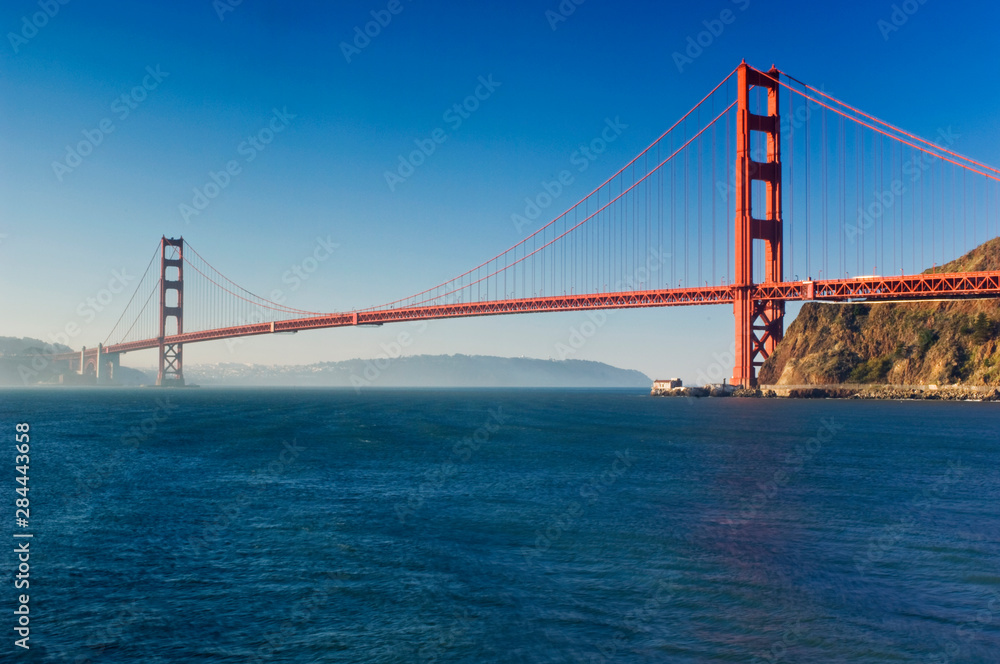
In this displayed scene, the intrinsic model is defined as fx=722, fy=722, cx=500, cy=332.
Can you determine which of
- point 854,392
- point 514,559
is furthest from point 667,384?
point 514,559

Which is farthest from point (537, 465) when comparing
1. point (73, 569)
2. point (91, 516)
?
point (73, 569)

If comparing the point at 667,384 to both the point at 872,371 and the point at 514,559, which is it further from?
the point at 514,559

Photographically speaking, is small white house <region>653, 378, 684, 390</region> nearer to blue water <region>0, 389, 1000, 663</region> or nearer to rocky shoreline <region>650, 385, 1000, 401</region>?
rocky shoreline <region>650, 385, 1000, 401</region>

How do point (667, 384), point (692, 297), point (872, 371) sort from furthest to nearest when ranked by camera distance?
point (667, 384)
point (872, 371)
point (692, 297)

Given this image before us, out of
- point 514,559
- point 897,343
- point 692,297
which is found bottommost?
point 514,559

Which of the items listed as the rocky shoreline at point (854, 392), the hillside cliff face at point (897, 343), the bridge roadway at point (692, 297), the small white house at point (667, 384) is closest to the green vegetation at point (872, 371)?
the hillside cliff face at point (897, 343)

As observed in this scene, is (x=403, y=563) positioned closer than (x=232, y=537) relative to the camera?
Yes

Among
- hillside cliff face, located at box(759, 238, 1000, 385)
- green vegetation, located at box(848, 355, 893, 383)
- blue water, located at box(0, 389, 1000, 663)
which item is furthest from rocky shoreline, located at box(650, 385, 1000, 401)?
blue water, located at box(0, 389, 1000, 663)

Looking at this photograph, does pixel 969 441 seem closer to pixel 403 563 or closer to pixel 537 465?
pixel 537 465
